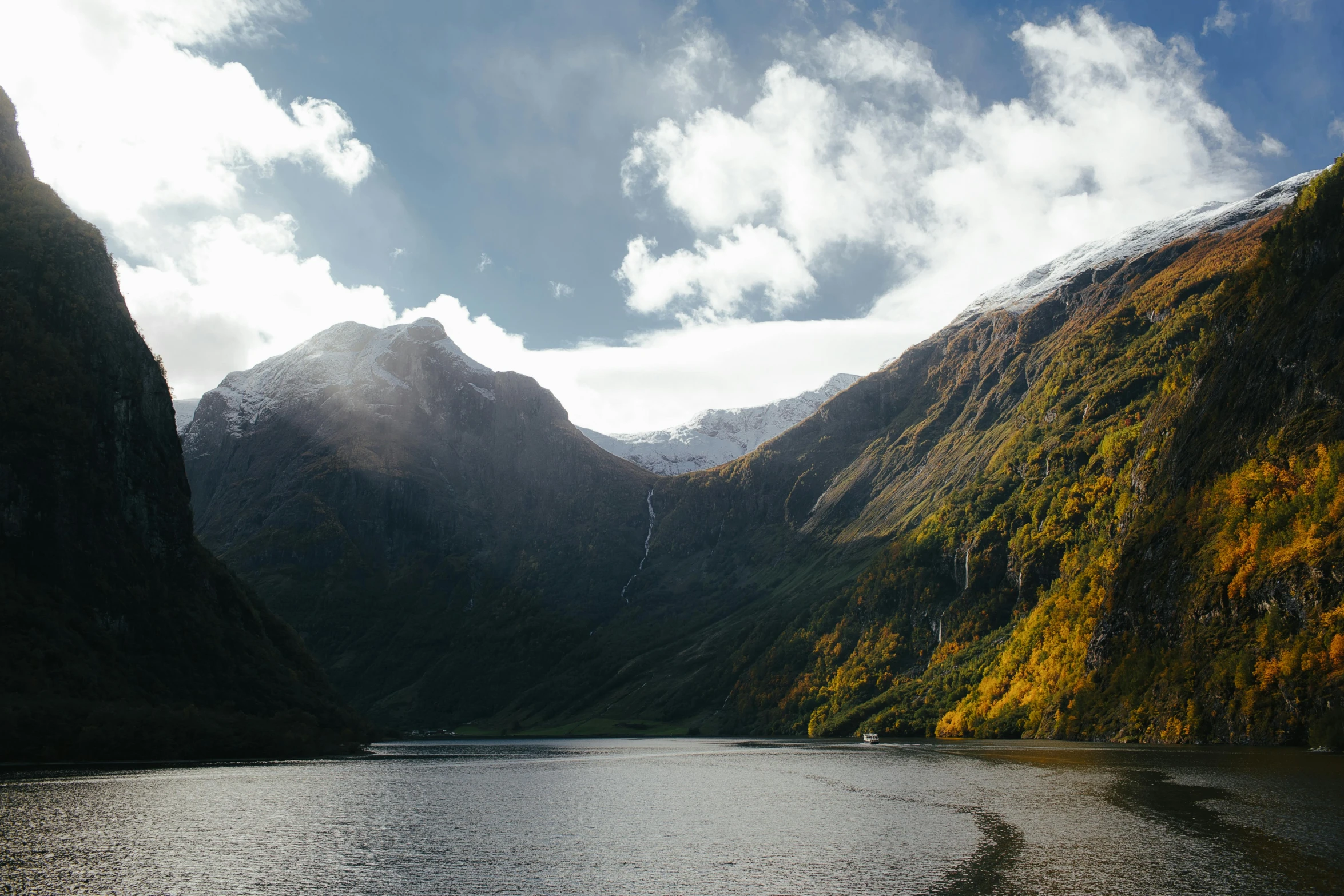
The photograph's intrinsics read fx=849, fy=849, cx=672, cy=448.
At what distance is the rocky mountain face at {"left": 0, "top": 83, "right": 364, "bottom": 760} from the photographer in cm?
12000

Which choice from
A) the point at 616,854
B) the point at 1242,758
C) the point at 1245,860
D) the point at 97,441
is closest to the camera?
the point at 1245,860

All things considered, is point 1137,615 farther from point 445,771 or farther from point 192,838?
point 192,838

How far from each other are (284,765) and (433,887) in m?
111

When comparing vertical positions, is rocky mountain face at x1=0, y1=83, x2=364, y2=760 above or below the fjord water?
above

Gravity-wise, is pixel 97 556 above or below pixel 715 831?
above

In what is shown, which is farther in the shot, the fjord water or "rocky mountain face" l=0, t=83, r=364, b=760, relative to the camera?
"rocky mountain face" l=0, t=83, r=364, b=760

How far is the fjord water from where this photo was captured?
4416 cm

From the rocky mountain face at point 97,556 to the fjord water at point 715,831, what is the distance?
21595 millimetres

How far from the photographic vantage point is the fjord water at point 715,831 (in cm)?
4416

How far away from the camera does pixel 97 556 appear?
14100cm

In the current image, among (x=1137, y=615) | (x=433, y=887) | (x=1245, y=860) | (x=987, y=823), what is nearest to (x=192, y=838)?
(x=433, y=887)

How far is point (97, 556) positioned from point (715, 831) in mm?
126633

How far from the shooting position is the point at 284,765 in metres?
139

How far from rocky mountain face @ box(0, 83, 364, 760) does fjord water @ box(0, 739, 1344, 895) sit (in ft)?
70.8
